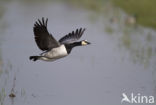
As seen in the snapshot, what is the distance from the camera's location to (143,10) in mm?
20078

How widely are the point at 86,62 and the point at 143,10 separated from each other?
7.96 metres

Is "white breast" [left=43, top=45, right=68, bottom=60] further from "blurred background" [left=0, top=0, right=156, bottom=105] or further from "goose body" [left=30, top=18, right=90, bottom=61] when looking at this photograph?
"blurred background" [left=0, top=0, right=156, bottom=105]

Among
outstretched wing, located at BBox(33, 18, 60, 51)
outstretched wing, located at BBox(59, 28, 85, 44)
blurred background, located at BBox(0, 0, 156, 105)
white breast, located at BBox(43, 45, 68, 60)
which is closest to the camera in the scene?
outstretched wing, located at BBox(33, 18, 60, 51)

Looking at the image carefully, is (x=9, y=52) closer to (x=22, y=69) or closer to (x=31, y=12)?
(x=22, y=69)

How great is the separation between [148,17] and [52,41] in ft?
33.3

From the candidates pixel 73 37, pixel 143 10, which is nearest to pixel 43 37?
pixel 73 37

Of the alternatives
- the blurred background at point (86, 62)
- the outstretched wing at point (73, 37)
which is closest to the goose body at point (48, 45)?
the blurred background at point (86, 62)

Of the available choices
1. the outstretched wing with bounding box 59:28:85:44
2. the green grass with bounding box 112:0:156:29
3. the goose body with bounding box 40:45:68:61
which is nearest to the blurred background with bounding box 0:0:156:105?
the green grass with bounding box 112:0:156:29

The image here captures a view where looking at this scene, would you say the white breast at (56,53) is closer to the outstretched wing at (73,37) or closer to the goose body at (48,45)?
the goose body at (48,45)

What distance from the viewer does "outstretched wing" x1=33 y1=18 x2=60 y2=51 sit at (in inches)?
351

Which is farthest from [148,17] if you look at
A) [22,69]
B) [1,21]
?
[22,69]

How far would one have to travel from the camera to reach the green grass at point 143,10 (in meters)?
18.2

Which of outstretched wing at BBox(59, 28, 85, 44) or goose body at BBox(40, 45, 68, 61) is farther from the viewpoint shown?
outstretched wing at BBox(59, 28, 85, 44)

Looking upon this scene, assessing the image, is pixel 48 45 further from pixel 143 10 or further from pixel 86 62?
pixel 143 10
